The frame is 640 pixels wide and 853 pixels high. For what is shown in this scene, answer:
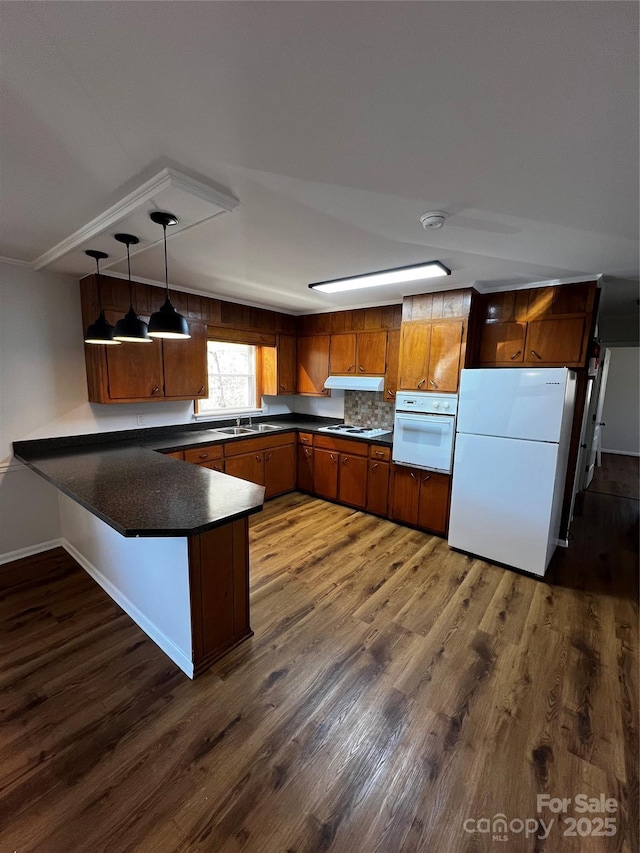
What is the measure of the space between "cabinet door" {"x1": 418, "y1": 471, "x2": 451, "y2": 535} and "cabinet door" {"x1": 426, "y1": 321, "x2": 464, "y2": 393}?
880 millimetres

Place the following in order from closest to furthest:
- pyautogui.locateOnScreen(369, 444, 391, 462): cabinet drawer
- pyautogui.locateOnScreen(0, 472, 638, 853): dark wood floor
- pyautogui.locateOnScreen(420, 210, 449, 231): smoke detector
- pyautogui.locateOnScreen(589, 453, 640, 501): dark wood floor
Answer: pyautogui.locateOnScreen(0, 472, 638, 853): dark wood floor → pyautogui.locateOnScreen(420, 210, 449, 231): smoke detector → pyautogui.locateOnScreen(369, 444, 391, 462): cabinet drawer → pyautogui.locateOnScreen(589, 453, 640, 501): dark wood floor

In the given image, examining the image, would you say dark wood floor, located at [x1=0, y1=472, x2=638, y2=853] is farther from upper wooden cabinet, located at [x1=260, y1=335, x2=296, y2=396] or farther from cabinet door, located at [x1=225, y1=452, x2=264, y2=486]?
upper wooden cabinet, located at [x1=260, y1=335, x2=296, y2=396]

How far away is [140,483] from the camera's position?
2152 millimetres

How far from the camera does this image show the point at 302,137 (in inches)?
47.9

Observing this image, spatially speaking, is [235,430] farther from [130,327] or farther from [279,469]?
[130,327]

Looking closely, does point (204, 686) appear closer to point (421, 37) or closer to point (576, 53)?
point (421, 37)

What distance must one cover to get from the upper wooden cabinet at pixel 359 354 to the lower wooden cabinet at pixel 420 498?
4.03ft

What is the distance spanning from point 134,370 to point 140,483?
149cm

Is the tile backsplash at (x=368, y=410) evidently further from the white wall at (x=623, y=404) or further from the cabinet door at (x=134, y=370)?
the white wall at (x=623, y=404)

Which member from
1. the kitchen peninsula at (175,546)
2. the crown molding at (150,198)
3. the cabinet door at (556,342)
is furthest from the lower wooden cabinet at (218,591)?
the cabinet door at (556,342)

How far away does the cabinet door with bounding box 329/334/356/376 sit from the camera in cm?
429

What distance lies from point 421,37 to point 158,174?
1.12m

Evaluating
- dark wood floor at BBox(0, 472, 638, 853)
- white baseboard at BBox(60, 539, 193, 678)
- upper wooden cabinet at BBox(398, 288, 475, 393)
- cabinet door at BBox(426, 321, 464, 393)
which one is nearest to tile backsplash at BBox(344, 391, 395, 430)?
upper wooden cabinet at BBox(398, 288, 475, 393)

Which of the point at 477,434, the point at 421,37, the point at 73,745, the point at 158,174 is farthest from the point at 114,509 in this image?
the point at 477,434
